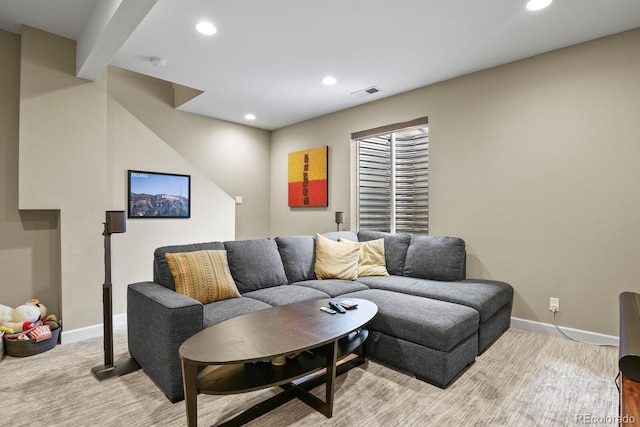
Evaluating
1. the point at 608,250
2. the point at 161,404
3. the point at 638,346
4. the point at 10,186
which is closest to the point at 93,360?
the point at 161,404

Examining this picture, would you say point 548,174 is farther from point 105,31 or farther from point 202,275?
point 105,31

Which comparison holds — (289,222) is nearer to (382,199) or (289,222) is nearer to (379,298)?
(382,199)

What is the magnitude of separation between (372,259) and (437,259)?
70 cm

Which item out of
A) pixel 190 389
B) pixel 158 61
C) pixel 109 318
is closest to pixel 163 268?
pixel 109 318

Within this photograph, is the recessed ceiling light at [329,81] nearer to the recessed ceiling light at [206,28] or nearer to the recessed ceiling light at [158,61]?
the recessed ceiling light at [206,28]

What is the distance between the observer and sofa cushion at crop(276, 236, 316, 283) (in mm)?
3324

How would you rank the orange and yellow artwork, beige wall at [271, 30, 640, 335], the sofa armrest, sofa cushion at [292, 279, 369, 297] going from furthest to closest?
1. the orange and yellow artwork
2. sofa cushion at [292, 279, 369, 297]
3. beige wall at [271, 30, 640, 335]
4. the sofa armrest

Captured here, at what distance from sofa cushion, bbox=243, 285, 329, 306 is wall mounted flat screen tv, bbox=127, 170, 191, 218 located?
72.5 inches

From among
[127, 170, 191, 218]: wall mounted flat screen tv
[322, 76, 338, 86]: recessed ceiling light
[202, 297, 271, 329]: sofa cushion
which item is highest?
[322, 76, 338, 86]: recessed ceiling light

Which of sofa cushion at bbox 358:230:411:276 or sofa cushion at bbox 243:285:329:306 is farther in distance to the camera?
sofa cushion at bbox 358:230:411:276

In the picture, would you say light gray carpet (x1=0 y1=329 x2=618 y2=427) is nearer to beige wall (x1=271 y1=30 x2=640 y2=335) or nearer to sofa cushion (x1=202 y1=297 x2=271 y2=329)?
sofa cushion (x1=202 y1=297 x2=271 y2=329)

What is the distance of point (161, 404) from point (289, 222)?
3.76 metres

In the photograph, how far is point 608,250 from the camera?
2.76m

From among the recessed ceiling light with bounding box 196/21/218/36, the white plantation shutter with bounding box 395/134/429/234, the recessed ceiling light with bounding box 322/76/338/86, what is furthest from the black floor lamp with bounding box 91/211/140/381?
the white plantation shutter with bounding box 395/134/429/234
